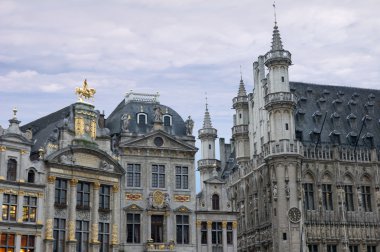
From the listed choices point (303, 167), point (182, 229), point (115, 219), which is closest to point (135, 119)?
point (115, 219)

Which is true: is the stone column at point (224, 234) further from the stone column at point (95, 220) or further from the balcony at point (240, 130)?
the balcony at point (240, 130)

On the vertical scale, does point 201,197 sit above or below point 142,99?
below

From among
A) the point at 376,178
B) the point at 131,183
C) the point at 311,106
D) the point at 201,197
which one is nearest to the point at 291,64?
the point at 311,106

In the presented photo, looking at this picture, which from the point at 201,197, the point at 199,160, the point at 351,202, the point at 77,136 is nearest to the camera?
the point at 77,136

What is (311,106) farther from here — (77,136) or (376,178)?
(77,136)

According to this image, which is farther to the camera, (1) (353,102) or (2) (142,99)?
(1) (353,102)

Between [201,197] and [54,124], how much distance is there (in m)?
16.3

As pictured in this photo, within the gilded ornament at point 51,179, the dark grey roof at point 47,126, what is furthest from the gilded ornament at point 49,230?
the dark grey roof at point 47,126

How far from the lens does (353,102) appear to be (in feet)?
284

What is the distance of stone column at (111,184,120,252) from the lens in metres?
59.3

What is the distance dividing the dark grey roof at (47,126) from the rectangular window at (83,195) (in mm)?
4968

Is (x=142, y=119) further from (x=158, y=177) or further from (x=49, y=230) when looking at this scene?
(x=49, y=230)

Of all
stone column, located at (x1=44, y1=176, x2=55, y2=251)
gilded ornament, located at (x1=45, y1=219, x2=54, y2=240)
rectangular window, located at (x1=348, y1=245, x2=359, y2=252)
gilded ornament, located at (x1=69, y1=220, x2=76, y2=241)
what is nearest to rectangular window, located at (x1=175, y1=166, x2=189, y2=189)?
gilded ornament, located at (x1=69, y1=220, x2=76, y2=241)

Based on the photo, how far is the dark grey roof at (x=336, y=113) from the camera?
8094 centimetres
